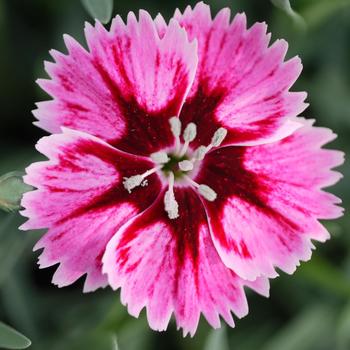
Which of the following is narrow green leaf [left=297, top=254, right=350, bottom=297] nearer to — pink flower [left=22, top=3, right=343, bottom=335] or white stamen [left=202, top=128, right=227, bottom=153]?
pink flower [left=22, top=3, right=343, bottom=335]

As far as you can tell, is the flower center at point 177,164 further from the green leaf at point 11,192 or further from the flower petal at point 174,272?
the green leaf at point 11,192

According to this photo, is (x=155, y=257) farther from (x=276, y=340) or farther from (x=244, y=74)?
(x=276, y=340)

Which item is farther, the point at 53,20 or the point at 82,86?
the point at 53,20

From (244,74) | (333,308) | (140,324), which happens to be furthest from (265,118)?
(333,308)

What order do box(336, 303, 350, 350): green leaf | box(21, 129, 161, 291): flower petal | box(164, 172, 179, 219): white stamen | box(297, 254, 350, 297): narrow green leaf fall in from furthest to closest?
box(336, 303, 350, 350): green leaf, box(297, 254, 350, 297): narrow green leaf, box(164, 172, 179, 219): white stamen, box(21, 129, 161, 291): flower petal

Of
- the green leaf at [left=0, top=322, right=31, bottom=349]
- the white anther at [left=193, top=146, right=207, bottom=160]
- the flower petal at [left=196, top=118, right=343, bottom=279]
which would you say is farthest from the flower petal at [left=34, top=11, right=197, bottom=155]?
the green leaf at [left=0, top=322, right=31, bottom=349]

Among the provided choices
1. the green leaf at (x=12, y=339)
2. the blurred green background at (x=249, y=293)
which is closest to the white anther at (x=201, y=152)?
the green leaf at (x=12, y=339)
